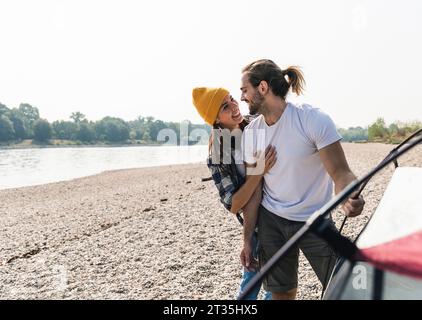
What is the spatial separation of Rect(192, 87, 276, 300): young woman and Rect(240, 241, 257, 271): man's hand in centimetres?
2

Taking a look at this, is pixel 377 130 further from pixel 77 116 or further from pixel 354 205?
pixel 77 116

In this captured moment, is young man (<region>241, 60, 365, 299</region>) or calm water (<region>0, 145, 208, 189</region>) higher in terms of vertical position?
young man (<region>241, 60, 365, 299</region>)

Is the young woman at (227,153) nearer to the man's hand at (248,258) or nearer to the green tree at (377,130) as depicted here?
the man's hand at (248,258)

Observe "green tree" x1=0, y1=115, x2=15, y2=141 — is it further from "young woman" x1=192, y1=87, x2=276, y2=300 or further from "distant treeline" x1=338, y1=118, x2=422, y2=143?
"young woman" x1=192, y1=87, x2=276, y2=300

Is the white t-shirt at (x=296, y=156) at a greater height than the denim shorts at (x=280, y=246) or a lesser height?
greater

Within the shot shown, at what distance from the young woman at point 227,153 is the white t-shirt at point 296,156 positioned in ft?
0.34

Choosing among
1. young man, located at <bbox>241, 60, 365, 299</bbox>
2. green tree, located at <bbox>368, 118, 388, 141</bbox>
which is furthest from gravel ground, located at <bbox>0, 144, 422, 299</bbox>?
green tree, located at <bbox>368, 118, 388, 141</bbox>

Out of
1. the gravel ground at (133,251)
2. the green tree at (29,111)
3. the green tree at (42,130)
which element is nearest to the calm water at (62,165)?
the gravel ground at (133,251)

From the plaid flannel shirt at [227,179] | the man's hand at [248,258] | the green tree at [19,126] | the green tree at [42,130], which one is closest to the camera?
the plaid flannel shirt at [227,179]

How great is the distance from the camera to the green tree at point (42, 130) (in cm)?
11269

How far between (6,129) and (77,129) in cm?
2150

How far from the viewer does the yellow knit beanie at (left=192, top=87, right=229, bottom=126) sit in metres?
2.75

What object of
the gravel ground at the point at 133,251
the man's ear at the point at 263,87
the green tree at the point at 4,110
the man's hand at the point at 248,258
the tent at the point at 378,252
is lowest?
the gravel ground at the point at 133,251
